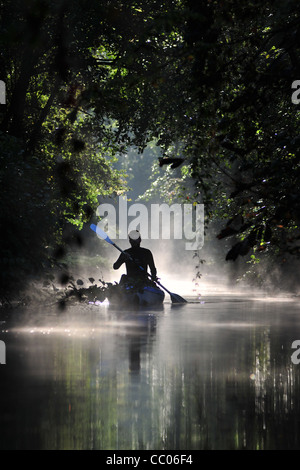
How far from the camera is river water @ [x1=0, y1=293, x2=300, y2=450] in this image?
21.6 feet

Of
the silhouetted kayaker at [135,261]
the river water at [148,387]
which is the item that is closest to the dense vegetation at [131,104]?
A: the river water at [148,387]

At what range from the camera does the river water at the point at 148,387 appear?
6.60 meters

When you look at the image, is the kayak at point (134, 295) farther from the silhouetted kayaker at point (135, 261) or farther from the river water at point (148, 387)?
the river water at point (148, 387)

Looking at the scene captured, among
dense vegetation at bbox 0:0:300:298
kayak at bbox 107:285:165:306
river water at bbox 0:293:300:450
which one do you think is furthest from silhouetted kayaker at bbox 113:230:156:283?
river water at bbox 0:293:300:450

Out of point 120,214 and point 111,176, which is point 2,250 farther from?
point 120,214

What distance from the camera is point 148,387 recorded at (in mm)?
8969

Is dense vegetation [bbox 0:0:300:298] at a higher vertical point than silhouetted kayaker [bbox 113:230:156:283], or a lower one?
higher

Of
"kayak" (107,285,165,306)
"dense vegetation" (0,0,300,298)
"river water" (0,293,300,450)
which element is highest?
"dense vegetation" (0,0,300,298)

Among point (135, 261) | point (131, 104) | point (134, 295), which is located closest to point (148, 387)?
point (134, 295)

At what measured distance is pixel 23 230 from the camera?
1894cm

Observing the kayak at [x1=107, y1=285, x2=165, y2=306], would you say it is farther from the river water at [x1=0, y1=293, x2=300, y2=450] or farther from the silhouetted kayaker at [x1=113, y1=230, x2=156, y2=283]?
the river water at [x1=0, y1=293, x2=300, y2=450]

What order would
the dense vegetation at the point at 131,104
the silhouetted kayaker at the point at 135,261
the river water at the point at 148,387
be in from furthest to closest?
the silhouetted kayaker at the point at 135,261
the dense vegetation at the point at 131,104
the river water at the point at 148,387

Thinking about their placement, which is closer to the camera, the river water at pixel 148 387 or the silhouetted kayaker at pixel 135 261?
the river water at pixel 148 387

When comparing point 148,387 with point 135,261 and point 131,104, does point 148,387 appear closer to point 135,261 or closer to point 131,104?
point 131,104
